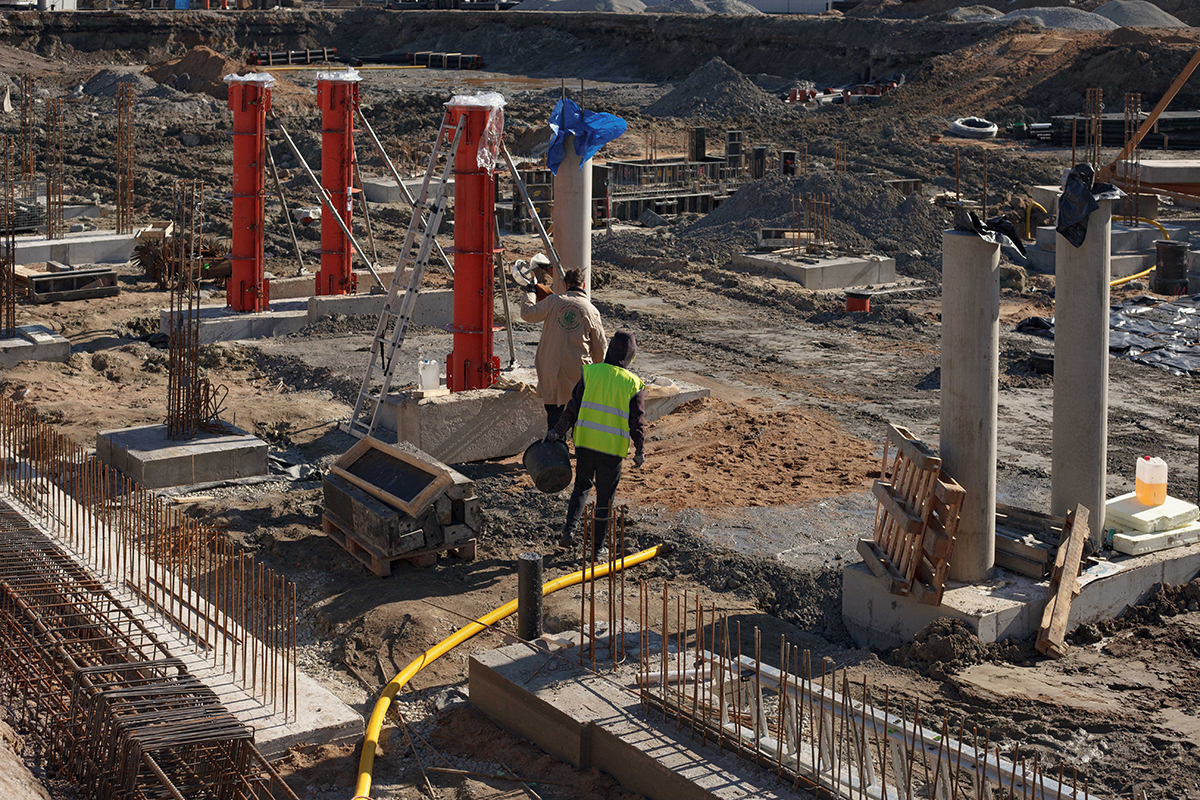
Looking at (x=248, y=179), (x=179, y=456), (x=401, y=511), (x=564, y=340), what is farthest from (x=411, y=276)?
(x=248, y=179)

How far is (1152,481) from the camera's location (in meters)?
8.83

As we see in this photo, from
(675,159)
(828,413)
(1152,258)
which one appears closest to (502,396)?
(828,413)

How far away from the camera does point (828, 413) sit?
13742mm

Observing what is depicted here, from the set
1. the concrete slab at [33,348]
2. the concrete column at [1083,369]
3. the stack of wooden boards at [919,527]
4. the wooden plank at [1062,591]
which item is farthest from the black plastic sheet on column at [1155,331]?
the concrete slab at [33,348]

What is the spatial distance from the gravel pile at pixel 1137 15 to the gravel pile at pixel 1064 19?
0.96m

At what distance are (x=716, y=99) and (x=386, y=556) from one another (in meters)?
36.2

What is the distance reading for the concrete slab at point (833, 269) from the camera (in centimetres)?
2105

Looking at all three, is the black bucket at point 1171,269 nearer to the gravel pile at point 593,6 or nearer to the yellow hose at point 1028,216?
the yellow hose at point 1028,216

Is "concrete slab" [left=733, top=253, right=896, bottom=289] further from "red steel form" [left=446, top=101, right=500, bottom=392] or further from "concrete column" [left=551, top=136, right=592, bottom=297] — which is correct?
"red steel form" [left=446, top=101, right=500, bottom=392]

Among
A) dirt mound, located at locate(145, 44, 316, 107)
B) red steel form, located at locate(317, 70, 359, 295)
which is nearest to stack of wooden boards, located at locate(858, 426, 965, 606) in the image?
red steel form, located at locate(317, 70, 359, 295)

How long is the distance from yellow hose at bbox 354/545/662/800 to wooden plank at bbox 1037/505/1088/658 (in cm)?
245

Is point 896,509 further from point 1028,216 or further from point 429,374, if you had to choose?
point 1028,216

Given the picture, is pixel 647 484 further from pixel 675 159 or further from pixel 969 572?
pixel 675 159

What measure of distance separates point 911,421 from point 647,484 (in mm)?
3492
